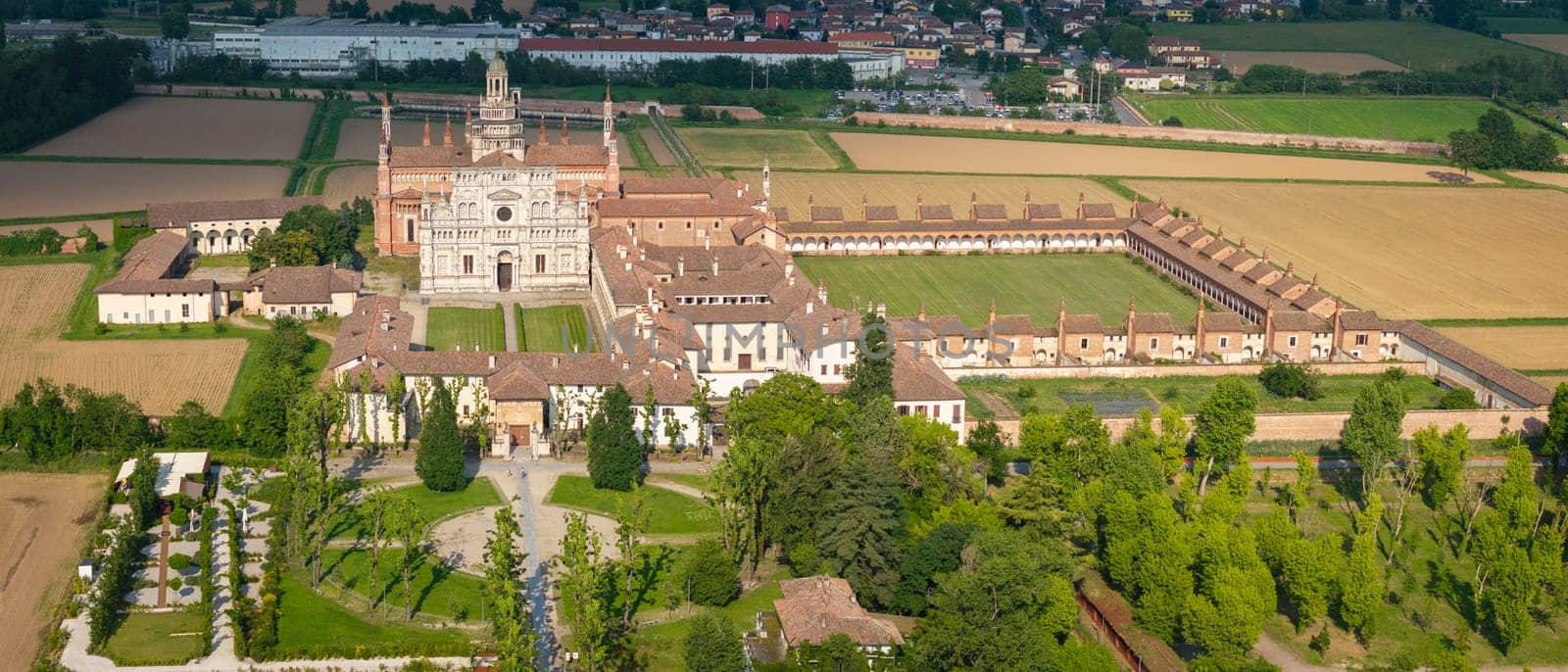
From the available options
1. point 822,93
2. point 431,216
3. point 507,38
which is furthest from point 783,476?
point 507,38

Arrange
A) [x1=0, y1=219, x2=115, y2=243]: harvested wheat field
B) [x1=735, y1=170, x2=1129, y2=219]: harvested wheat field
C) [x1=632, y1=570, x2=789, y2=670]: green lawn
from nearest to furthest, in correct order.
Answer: [x1=632, y1=570, x2=789, y2=670]: green lawn < [x1=0, y1=219, x2=115, y2=243]: harvested wheat field < [x1=735, y1=170, x2=1129, y2=219]: harvested wheat field

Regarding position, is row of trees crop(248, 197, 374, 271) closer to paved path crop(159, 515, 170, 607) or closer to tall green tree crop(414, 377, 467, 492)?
tall green tree crop(414, 377, 467, 492)

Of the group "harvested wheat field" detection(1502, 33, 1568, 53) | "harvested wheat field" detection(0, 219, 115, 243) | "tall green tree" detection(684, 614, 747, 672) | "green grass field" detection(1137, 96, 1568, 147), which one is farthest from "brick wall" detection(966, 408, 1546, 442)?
"harvested wheat field" detection(1502, 33, 1568, 53)

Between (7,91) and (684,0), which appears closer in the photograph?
(7,91)

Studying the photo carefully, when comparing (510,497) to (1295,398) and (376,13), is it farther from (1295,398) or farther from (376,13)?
(376,13)

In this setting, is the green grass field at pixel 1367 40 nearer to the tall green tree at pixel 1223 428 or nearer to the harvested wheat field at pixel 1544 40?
the harvested wheat field at pixel 1544 40
